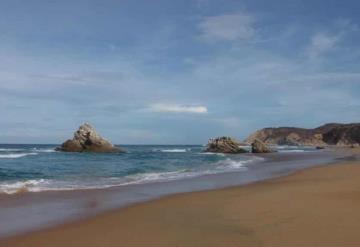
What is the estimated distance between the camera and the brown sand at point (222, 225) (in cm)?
662

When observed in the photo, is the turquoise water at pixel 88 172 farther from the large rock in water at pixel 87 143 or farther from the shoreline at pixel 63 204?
the large rock in water at pixel 87 143

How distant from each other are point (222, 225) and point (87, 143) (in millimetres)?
53378

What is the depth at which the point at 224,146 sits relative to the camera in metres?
65.7

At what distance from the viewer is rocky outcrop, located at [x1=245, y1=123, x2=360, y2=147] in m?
126

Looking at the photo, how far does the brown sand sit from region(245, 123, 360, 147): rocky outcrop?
112280mm

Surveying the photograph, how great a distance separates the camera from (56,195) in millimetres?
12617

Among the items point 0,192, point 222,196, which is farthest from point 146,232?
point 0,192

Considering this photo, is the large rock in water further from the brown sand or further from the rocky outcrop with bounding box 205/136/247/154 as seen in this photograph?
the brown sand

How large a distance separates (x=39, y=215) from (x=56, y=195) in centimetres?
341

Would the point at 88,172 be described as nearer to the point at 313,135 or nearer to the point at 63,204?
the point at 63,204

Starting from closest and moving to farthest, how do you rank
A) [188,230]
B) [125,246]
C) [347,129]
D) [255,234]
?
1. [125,246]
2. [255,234]
3. [188,230]
4. [347,129]

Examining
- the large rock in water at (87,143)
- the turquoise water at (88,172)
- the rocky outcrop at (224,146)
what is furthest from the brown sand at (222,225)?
the rocky outcrop at (224,146)

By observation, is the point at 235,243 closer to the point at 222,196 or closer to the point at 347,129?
the point at 222,196

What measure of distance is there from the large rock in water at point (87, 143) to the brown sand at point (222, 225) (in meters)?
49.4
